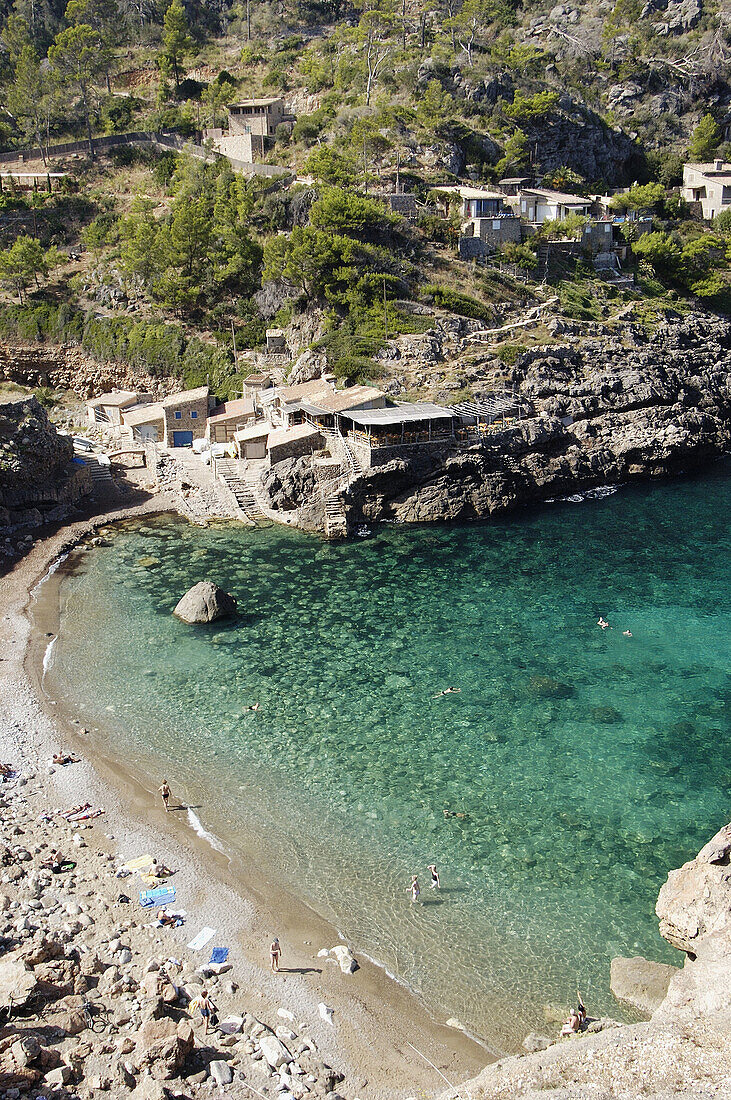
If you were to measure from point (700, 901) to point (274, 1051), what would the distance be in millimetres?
10422

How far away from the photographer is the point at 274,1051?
57.2ft

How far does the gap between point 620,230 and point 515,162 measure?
15.5m

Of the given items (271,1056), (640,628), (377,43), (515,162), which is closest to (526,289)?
(515,162)

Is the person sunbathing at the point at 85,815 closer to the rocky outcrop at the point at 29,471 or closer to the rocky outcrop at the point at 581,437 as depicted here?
the rocky outcrop at the point at 29,471

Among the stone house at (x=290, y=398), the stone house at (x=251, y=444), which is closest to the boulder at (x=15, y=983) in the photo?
the stone house at (x=251, y=444)

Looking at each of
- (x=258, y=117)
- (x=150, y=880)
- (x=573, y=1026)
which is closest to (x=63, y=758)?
(x=150, y=880)

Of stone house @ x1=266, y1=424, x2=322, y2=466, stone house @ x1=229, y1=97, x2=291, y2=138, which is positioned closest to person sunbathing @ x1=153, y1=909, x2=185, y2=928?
stone house @ x1=266, y1=424, x2=322, y2=466

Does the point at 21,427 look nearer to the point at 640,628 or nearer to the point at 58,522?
the point at 58,522

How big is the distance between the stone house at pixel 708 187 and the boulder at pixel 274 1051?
93893 millimetres

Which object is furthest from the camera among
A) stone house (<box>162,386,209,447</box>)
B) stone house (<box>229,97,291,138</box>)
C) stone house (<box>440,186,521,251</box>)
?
stone house (<box>229,97,291,138</box>)

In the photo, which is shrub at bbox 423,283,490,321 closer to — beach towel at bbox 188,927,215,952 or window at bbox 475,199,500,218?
window at bbox 475,199,500,218

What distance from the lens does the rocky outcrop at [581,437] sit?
4988cm

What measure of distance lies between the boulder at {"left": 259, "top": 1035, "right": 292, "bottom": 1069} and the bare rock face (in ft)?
31.3

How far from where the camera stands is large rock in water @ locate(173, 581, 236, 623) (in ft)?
122
